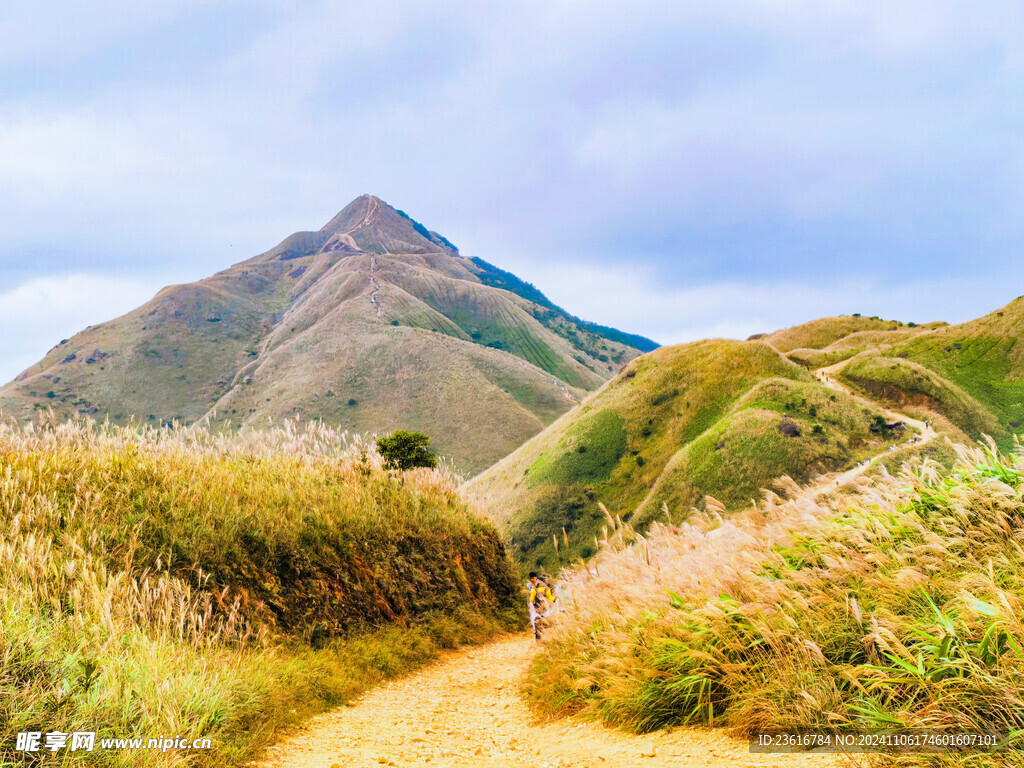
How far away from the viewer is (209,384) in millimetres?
157000

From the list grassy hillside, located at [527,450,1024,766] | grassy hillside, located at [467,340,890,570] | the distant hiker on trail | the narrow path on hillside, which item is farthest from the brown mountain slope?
grassy hillside, located at [527,450,1024,766]

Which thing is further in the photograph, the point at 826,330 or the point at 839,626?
the point at 826,330

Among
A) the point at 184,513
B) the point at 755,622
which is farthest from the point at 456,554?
the point at 755,622

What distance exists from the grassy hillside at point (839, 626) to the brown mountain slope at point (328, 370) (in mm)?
95532

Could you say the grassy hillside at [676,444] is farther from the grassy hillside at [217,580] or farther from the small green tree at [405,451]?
the grassy hillside at [217,580]

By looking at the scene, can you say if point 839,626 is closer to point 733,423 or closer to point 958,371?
point 733,423

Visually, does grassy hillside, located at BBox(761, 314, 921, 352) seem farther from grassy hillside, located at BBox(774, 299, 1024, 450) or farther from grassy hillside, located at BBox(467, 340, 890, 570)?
grassy hillside, located at BBox(467, 340, 890, 570)

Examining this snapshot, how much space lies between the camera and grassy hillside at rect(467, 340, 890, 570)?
58.8 metres

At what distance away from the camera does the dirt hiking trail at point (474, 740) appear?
3.86 m

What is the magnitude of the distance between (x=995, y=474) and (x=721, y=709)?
10.0 ft

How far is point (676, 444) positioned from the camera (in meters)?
69.3

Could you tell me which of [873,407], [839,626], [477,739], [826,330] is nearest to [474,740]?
[477,739]

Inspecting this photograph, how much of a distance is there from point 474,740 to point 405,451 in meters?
8.53

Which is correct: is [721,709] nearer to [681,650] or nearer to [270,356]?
[681,650]
